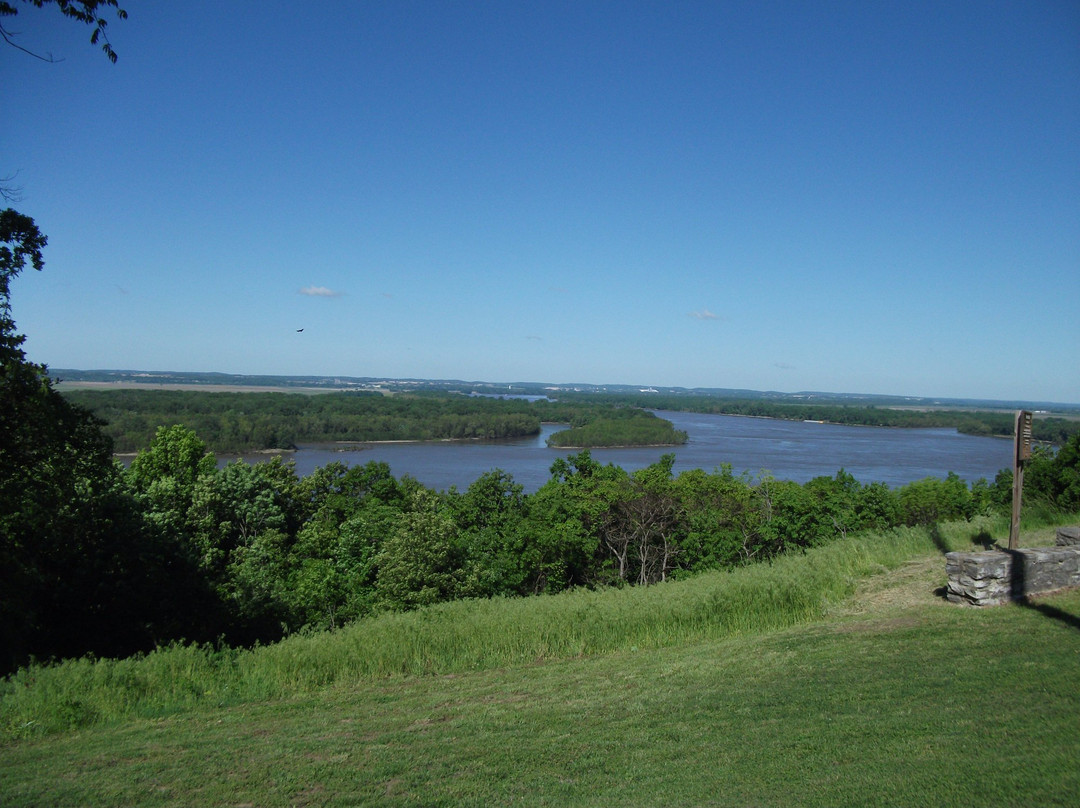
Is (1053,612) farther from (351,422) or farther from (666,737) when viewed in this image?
(351,422)

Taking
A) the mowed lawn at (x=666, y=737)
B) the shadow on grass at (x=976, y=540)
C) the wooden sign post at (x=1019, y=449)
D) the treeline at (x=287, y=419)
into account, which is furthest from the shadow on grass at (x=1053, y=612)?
the treeline at (x=287, y=419)

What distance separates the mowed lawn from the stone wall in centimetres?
39

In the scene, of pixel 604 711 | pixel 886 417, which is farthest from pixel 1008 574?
pixel 886 417

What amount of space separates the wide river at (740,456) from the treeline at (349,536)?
12912 mm

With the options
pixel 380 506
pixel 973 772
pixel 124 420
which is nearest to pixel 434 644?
pixel 973 772

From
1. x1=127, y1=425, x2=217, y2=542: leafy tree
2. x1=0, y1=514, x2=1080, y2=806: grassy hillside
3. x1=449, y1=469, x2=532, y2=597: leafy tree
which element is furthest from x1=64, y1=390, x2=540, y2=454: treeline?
x1=0, y1=514, x2=1080, y2=806: grassy hillside

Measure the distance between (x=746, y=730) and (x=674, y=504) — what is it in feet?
63.6

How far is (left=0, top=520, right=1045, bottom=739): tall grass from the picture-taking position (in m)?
6.50

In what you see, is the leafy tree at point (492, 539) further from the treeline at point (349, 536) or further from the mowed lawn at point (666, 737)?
the mowed lawn at point (666, 737)

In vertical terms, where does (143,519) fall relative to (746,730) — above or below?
below

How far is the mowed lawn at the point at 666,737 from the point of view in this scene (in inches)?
162

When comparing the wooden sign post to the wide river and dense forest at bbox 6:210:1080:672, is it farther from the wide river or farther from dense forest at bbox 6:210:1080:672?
the wide river

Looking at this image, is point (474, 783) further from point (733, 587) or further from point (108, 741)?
point (733, 587)

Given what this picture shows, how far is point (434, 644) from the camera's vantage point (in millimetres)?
8148
